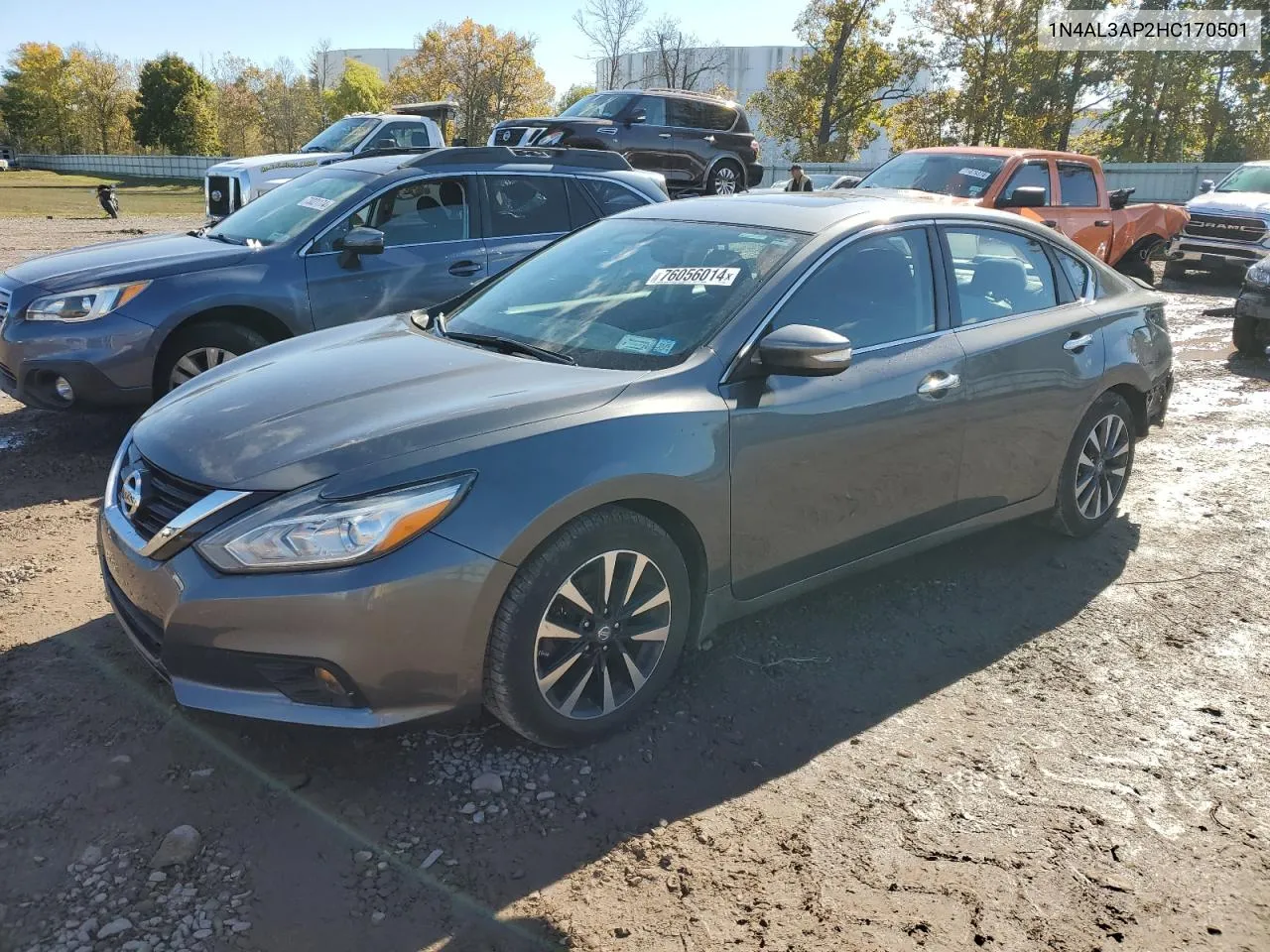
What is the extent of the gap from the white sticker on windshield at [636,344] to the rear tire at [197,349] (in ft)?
10.1

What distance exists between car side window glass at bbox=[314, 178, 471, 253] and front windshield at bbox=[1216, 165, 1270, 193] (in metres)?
14.9

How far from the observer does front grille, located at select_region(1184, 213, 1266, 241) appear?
1476cm

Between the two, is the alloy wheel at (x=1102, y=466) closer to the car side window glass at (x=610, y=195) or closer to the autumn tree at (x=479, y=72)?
the car side window glass at (x=610, y=195)

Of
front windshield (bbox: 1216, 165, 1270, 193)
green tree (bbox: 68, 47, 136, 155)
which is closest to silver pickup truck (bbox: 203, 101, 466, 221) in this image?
front windshield (bbox: 1216, 165, 1270, 193)

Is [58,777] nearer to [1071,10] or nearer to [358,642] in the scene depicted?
[358,642]

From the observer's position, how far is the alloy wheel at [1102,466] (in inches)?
186

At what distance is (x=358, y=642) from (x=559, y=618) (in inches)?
23.6

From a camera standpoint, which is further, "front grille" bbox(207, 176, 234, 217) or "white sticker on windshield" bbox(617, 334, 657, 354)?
"front grille" bbox(207, 176, 234, 217)

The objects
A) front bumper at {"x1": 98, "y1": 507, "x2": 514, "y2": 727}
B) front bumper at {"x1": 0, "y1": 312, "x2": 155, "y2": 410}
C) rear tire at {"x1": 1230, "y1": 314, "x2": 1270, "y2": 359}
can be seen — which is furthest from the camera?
rear tire at {"x1": 1230, "y1": 314, "x2": 1270, "y2": 359}

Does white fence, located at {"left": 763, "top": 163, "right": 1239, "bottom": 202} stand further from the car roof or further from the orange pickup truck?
the car roof

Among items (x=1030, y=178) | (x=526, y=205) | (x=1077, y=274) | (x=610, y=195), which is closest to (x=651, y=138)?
(x=1030, y=178)

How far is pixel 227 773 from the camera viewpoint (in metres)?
2.88

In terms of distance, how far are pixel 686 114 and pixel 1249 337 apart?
10389mm

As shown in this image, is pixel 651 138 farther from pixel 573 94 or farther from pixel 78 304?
pixel 573 94
